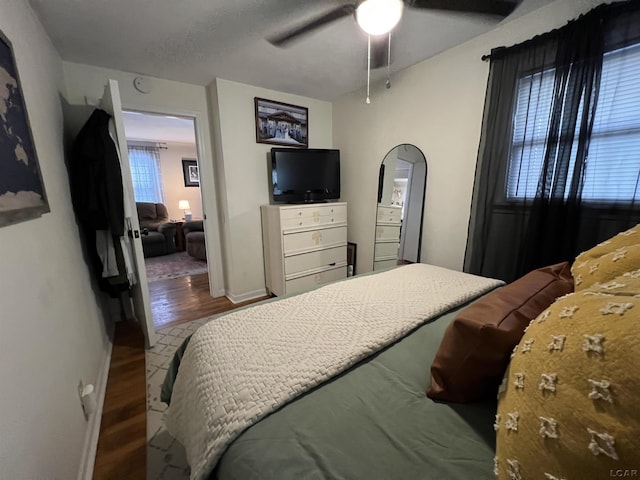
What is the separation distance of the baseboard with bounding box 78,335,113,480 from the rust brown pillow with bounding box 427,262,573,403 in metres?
1.51

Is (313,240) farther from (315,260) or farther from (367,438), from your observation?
(367,438)

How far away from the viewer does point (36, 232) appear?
1079 millimetres

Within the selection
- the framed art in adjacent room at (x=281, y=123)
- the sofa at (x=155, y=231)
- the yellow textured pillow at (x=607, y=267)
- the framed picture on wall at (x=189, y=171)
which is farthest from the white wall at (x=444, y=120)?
the framed picture on wall at (x=189, y=171)

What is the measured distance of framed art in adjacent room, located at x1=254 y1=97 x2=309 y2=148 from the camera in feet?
9.32

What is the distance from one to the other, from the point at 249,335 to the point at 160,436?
0.94 m

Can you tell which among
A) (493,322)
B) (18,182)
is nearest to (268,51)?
(18,182)

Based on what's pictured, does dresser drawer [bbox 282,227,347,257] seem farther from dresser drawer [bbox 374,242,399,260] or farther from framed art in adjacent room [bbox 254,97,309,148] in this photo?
framed art in adjacent room [bbox 254,97,309,148]

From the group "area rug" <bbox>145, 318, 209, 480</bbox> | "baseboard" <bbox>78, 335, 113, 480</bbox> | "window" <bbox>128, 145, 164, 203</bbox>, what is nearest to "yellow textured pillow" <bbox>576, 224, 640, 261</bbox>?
"area rug" <bbox>145, 318, 209, 480</bbox>

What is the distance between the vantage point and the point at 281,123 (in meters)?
2.99

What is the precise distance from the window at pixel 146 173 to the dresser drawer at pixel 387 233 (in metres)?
5.37

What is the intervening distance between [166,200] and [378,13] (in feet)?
20.2

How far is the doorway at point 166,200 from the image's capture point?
391 centimetres

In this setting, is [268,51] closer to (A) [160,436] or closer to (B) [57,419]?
(B) [57,419]

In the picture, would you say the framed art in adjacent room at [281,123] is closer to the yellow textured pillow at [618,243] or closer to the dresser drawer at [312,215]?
the dresser drawer at [312,215]
